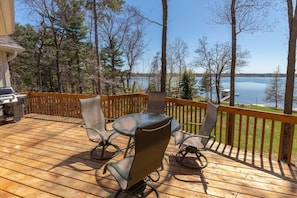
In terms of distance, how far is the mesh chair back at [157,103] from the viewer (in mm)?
4730

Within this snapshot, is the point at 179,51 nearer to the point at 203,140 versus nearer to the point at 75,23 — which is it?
the point at 75,23

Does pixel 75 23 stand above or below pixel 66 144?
above

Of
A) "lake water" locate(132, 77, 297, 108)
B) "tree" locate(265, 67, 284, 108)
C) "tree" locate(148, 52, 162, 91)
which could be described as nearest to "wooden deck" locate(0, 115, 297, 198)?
"tree" locate(148, 52, 162, 91)

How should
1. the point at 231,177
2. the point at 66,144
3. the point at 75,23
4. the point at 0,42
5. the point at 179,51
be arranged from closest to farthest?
the point at 231,177 → the point at 66,144 → the point at 0,42 → the point at 75,23 → the point at 179,51

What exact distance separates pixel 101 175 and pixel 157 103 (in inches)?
95.1

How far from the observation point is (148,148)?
6.35 feet

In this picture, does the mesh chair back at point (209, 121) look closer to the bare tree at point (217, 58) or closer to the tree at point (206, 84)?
the bare tree at point (217, 58)

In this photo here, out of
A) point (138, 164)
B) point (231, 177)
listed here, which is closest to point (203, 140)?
point (231, 177)

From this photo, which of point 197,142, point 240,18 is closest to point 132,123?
point 197,142

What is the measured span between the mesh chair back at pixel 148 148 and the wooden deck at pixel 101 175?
0.59m

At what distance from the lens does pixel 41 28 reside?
13.9 meters

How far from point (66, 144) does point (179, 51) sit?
49.8 ft

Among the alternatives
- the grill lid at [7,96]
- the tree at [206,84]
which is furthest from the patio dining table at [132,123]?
the tree at [206,84]

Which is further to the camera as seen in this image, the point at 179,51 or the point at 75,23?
the point at 179,51
